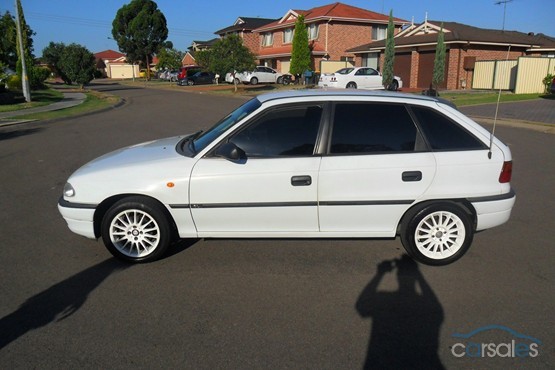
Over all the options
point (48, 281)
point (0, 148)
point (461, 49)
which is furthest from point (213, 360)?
point (461, 49)

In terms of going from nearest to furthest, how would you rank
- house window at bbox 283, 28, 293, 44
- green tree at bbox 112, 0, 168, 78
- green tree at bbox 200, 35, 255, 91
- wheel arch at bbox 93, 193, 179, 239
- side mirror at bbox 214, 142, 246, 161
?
side mirror at bbox 214, 142, 246, 161
wheel arch at bbox 93, 193, 179, 239
green tree at bbox 200, 35, 255, 91
house window at bbox 283, 28, 293, 44
green tree at bbox 112, 0, 168, 78

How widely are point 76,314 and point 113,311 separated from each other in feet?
0.90

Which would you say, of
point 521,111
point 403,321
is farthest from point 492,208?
point 521,111

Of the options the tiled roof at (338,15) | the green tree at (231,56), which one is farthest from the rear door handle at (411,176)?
the tiled roof at (338,15)

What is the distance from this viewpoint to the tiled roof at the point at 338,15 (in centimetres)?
4269

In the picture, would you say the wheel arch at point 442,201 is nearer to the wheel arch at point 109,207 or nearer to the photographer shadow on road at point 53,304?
the wheel arch at point 109,207

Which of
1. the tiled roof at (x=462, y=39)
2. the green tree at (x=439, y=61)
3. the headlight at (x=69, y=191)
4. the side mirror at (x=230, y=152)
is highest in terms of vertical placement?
the tiled roof at (x=462, y=39)

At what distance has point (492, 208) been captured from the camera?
4.55m

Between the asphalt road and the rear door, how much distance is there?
19.2 inches

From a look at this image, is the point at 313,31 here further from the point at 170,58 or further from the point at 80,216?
the point at 80,216

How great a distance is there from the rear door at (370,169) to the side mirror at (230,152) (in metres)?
0.76

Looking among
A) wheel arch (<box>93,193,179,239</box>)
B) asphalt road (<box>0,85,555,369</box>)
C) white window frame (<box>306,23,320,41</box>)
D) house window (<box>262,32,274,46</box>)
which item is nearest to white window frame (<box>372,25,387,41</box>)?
white window frame (<box>306,23,320,41</box>)

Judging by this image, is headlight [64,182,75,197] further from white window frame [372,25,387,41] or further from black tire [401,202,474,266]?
white window frame [372,25,387,41]

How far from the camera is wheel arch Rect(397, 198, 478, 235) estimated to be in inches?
177
